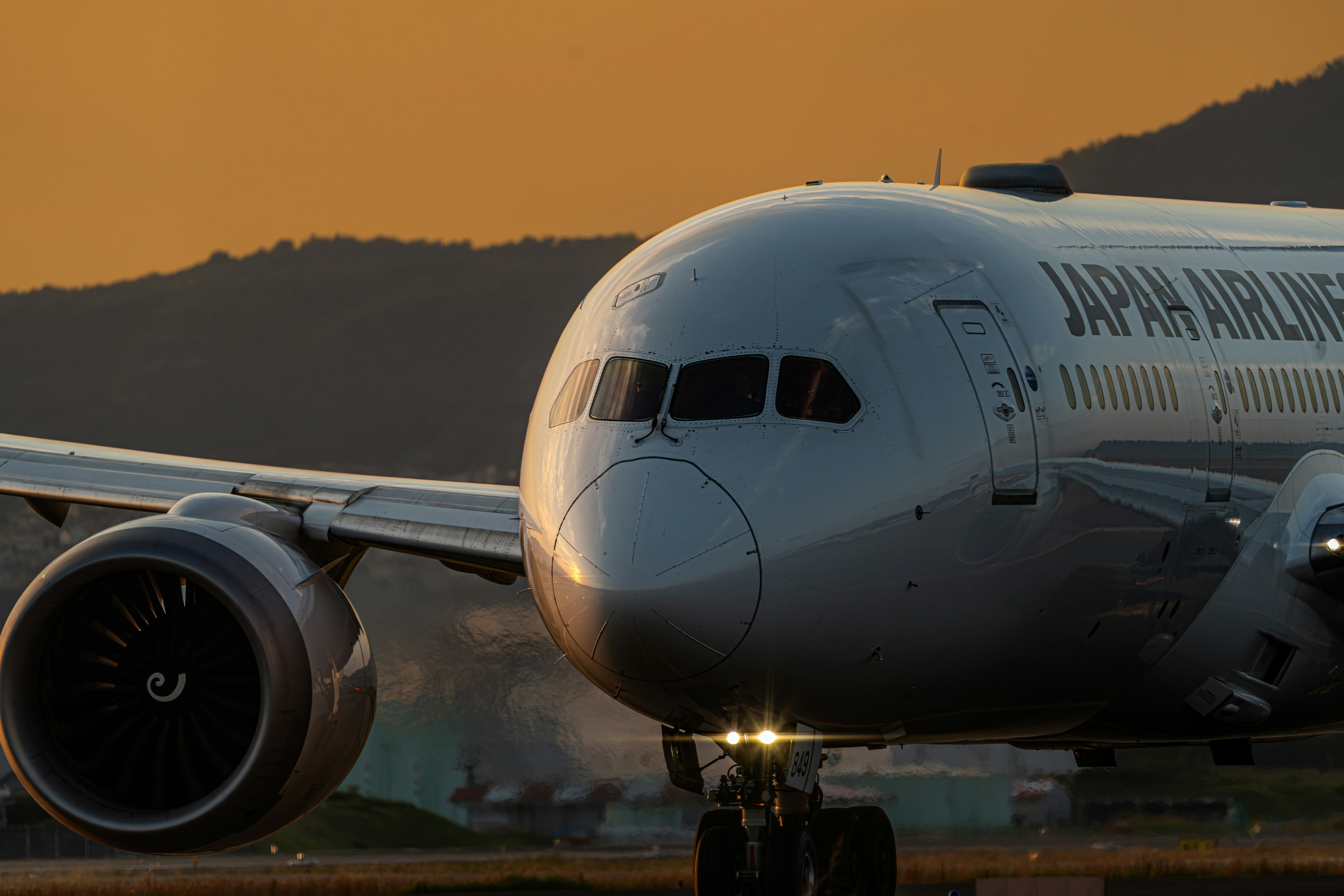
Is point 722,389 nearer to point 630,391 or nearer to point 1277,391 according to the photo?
point 630,391

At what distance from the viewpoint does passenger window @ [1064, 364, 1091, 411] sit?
9875 millimetres

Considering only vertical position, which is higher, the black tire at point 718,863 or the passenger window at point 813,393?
the passenger window at point 813,393

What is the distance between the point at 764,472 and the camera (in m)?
8.32

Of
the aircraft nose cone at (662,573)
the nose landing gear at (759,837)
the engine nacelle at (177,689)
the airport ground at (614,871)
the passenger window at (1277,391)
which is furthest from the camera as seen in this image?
the airport ground at (614,871)

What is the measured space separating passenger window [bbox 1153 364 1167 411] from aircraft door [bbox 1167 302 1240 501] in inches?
13.1

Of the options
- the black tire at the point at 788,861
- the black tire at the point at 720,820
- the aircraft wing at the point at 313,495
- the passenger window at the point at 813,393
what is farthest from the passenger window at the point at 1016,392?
the aircraft wing at the point at 313,495

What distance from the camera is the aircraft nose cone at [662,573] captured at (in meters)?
8.07

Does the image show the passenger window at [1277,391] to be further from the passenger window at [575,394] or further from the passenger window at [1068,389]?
the passenger window at [575,394]

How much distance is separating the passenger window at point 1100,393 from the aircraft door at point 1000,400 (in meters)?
0.71

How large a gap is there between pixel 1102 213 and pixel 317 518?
5819mm

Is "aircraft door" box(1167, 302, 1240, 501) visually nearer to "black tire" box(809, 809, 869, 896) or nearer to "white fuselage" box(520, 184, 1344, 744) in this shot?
"white fuselage" box(520, 184, 1344, 744)

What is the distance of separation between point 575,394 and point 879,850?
17.7 ft

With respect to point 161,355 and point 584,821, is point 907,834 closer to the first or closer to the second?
point 584,821

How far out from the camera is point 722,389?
8.73m
